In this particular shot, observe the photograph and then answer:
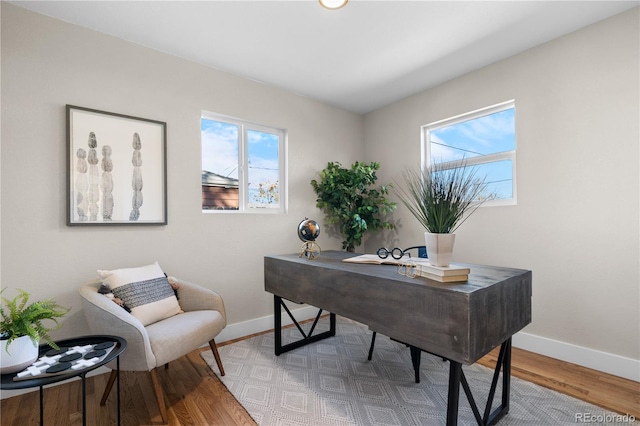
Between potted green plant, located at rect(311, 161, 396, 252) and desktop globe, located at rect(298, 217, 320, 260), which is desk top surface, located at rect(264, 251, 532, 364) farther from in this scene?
potted green plant, located at rect(311, 161, 396, 252)

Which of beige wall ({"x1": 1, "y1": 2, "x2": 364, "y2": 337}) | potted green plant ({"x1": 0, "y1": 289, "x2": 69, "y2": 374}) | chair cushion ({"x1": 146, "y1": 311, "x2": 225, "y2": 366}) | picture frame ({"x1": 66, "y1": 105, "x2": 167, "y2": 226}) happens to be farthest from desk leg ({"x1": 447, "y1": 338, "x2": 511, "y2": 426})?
picture frame ({"x1": 66, "y1": 105, "x2": 167, "y2": 226})

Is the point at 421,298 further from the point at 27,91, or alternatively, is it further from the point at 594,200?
the point at 27,91

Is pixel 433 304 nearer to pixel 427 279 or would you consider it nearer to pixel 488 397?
pixel 427 279

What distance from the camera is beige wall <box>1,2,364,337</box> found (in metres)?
1.95

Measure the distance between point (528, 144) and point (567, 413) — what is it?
6.34 feet

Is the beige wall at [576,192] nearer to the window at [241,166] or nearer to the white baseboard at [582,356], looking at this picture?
the white baseboard at [582,356]

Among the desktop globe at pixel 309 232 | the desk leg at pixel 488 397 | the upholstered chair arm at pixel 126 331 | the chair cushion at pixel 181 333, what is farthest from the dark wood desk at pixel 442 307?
the upholstered chair arm at pixel 126 331

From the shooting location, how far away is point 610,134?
2158 millimetres

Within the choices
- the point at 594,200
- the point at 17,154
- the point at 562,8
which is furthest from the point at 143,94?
the point at 594,200

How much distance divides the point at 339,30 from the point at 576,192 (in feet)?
7.07

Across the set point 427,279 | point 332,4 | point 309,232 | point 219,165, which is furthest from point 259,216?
point 427,279

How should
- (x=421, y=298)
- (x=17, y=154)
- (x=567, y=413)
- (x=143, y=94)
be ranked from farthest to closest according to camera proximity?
(x=143, y=94) < (x=17, y=154) < (x=567, y=413) < (x=421, y=298)

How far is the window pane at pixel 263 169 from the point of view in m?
3.14

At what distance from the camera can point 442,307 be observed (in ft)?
4.09
